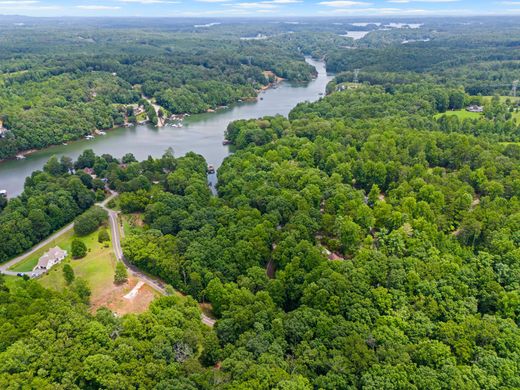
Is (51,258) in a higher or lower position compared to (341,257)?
lower

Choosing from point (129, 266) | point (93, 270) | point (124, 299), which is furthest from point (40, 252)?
point (124, 299)

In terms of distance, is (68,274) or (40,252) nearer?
(68,274)

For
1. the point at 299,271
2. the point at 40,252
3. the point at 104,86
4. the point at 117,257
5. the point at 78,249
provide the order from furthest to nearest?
the point at 104,86 < the point at 40,252 < the point at 117,257 < the point at 78,249 < the point at 299,271

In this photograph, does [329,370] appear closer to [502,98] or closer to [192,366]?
[192,366]

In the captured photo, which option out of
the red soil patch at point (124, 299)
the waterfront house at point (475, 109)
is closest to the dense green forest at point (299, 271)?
the red soil patch at point (124, 299)

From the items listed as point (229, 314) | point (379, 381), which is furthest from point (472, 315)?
point (229, 314)

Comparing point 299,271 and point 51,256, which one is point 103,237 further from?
point 299,271

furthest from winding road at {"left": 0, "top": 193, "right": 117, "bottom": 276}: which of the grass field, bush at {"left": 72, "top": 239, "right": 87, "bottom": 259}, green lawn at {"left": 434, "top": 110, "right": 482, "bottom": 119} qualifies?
green lawn at {"left": 434, "top": 110, "right": 482, "bottom": 119}
